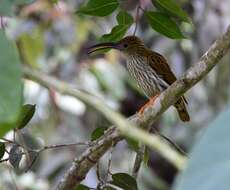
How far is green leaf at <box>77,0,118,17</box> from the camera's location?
2.28m

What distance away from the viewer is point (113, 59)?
6.30 meters

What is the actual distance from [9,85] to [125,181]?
1.35 metres

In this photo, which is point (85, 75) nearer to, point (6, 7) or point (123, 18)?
point (123, 18)

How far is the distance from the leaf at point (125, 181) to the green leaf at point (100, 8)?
0.56m

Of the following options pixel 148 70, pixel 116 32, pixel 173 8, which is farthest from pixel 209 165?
pixel 148 70

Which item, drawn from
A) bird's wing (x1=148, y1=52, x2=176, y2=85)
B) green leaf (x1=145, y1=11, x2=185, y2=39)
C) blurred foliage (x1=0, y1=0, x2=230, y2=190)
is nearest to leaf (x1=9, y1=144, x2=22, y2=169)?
green leaf (x1=145, y1=11, x2=185, y2=39)

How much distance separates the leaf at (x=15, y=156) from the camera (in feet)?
7.48

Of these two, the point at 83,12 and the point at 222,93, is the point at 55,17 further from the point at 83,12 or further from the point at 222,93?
the point at 83,12

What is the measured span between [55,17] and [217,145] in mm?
5601

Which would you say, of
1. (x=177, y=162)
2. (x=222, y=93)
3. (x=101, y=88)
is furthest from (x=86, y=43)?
(x=177, y=162)

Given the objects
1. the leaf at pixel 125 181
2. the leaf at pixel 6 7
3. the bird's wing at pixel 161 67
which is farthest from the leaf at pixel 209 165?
the bird's wing at pixel 161 67

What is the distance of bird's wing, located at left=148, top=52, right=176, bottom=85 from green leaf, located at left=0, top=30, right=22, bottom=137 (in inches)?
112

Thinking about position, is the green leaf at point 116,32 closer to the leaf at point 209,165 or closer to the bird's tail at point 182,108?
the bird's tail at point 182,108

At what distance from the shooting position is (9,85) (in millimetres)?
897
